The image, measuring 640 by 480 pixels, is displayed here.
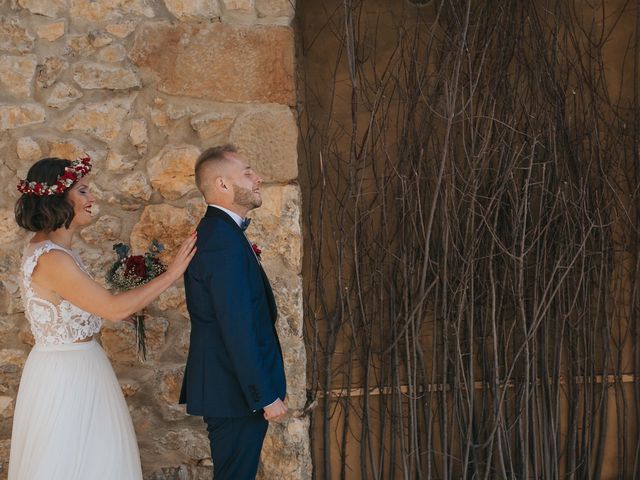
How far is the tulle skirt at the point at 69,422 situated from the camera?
2584 mm

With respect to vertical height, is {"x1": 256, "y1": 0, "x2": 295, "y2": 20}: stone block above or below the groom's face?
above

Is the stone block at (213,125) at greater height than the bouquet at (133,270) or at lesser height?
greater

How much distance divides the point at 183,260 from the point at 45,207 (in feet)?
1.56

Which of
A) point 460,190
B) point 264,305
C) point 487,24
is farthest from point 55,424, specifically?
point 487,24

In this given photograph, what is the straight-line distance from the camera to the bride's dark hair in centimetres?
264

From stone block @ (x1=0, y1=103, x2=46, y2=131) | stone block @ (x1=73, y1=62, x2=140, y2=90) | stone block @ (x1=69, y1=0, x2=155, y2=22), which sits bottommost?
stone block @ (x1=0, y1=103, x2=46, y2=131)

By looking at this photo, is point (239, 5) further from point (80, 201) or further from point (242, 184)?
point (80, 201)

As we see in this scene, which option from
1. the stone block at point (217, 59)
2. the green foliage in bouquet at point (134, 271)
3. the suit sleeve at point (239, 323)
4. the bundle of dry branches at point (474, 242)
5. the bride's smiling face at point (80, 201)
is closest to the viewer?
the suit sleeve at point (239, 323)

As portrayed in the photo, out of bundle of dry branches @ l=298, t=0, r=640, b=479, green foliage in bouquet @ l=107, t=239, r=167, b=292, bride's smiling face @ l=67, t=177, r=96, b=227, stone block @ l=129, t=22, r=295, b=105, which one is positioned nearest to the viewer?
bride's smiling face @ l=67, t=177, r=96, b=227

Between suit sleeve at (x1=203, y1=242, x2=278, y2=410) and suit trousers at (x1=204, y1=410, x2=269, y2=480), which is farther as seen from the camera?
suit trousers at (x1=204, y1=410, x2=269, y2=480)

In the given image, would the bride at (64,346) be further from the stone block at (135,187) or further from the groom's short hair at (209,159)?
the stone block at (135,187)

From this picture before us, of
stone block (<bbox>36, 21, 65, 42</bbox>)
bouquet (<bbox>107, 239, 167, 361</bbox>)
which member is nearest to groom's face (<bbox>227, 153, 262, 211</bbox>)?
bouquet (<bbox>107, 239, 167, 361</bbox>)

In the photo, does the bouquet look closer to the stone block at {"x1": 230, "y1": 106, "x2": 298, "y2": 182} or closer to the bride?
the bride

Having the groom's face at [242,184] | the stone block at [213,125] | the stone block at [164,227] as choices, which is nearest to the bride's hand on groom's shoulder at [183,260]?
the groom's face at [242,184]
